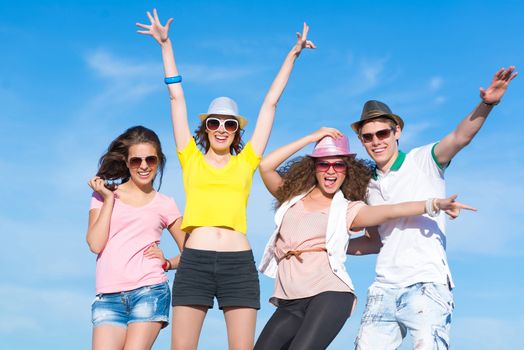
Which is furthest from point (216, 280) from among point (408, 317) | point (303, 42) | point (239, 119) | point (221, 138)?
point (303, 42)

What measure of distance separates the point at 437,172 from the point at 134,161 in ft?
13.1

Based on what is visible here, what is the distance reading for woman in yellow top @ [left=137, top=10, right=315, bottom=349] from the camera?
820 centimetres

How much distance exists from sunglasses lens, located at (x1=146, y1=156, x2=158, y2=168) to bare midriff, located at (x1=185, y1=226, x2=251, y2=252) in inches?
61.0

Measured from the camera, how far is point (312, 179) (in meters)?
8.92

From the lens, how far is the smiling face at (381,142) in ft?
27.9

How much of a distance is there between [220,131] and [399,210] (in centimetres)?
247

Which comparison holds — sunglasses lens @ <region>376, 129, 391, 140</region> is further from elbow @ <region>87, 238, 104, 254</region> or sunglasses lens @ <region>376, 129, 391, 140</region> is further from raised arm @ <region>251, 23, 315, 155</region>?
elbow @ <region>87, 238, 104, 254</region>

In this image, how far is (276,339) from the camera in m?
7.85

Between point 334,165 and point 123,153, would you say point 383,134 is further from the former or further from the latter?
point 123,153

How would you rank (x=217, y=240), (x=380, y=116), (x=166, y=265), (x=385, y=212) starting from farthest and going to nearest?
(x=166, y=265)
(x=380, y=116)
(x=217, y=240)
(x=385, y=212)

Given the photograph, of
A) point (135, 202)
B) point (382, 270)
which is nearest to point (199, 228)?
point (135, 202)

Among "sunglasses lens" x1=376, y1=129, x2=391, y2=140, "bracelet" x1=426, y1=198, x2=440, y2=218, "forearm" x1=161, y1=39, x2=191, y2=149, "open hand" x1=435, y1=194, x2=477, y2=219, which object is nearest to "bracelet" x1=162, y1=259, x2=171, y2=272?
"forearm" x1=161, y1=39, x2=191, y2=149

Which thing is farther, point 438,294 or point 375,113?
point 375,113

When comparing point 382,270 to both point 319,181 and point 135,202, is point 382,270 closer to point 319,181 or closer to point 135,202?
point 319,181
